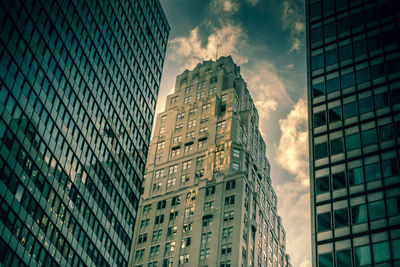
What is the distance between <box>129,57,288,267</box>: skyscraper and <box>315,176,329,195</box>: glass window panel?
5304 centimetres

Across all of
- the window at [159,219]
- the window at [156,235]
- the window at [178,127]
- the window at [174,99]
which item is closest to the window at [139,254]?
the window at [156,235]

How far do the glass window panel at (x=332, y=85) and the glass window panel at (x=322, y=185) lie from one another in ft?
37.5

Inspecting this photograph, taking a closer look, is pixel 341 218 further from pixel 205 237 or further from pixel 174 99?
pixel 174 99

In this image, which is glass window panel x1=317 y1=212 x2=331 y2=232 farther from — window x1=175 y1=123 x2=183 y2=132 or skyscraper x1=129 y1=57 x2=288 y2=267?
window x1=175 y1=123 x2=183 y2=132

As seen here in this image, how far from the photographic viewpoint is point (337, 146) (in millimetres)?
57969

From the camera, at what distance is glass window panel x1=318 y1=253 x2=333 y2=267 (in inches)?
1993

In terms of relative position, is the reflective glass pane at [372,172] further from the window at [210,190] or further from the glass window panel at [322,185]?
the window at [210,190]

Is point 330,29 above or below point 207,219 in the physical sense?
below

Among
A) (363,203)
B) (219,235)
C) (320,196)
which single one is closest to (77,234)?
(320,196)

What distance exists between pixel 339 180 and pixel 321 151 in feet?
14.7

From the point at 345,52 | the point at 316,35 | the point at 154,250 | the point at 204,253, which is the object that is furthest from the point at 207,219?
the point at 345,52

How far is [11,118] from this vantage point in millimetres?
57281

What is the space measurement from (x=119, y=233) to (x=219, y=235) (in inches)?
1525

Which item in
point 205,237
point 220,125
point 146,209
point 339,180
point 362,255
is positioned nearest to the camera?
point 362,255
